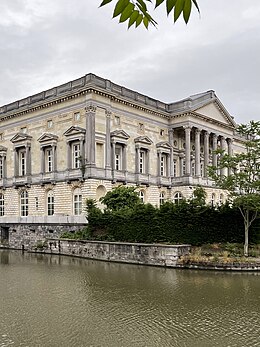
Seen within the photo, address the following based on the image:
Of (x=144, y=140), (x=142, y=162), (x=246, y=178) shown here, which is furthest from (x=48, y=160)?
(x=246, y=178)

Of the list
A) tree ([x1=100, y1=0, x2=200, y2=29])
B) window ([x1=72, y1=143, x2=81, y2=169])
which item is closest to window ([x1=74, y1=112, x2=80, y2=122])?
window ([x1=72, y1=143, x2=81, y2=169])

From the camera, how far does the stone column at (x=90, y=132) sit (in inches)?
1231

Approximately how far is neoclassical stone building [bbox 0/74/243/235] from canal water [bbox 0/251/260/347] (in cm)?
1257

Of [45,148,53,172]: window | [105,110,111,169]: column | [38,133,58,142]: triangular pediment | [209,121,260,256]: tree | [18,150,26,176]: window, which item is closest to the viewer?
[209,121,260,256]: tree

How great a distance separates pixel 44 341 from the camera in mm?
9086

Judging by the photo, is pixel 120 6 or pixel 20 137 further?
pixel 20 137

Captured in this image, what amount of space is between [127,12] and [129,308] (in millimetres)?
11180

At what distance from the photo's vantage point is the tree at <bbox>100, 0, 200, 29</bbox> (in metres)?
1.92

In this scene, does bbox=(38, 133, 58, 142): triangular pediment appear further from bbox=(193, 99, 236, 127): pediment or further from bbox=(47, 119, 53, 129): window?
bbox=(193, 99, 236, 127): pediment

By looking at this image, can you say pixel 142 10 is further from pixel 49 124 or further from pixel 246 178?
pixel 49 124

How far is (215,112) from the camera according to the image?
42656 millimetres

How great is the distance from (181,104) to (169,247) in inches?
848

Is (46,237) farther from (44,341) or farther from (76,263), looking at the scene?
(44,341)

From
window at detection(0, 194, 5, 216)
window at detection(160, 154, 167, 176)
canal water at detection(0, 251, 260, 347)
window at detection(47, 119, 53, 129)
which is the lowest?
canal water at detection(0, 251, 260, 347)
